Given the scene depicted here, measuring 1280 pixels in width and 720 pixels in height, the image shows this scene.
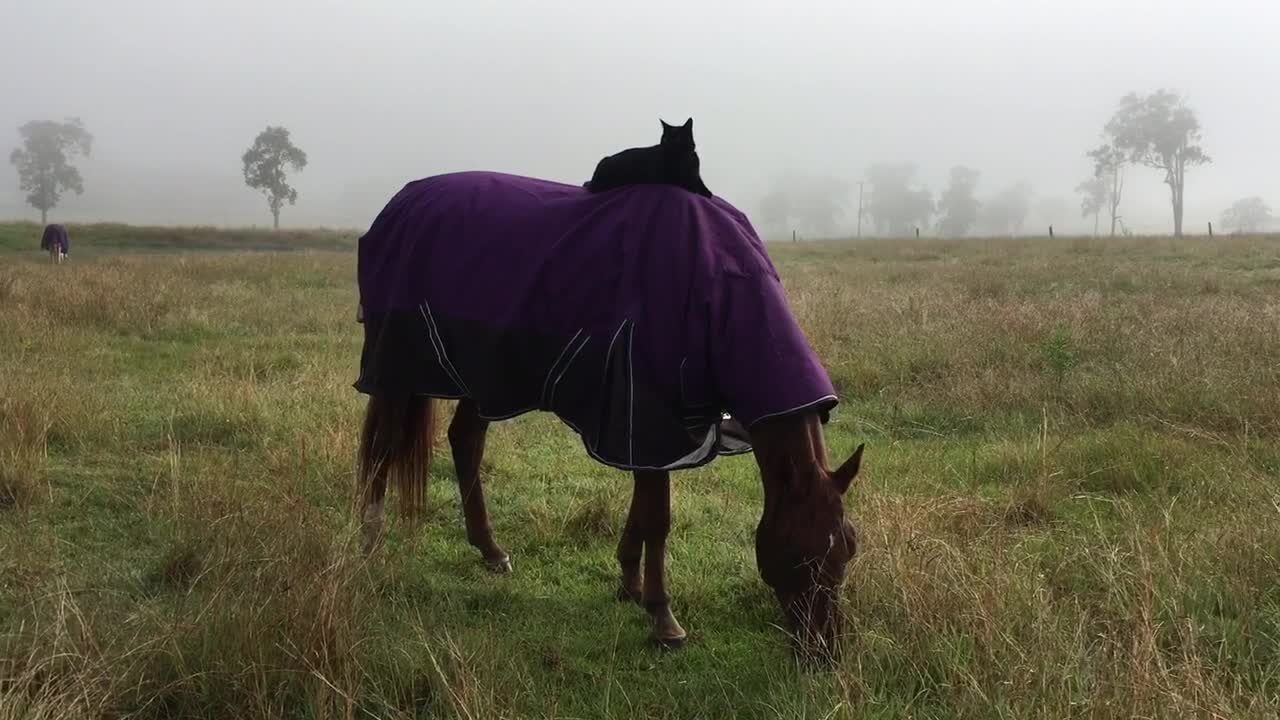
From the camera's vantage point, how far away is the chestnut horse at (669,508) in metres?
2.30

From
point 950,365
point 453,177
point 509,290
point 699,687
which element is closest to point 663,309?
point 509,290

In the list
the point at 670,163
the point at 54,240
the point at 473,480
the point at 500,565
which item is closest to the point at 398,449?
the point at 473,480

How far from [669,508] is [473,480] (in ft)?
4.16

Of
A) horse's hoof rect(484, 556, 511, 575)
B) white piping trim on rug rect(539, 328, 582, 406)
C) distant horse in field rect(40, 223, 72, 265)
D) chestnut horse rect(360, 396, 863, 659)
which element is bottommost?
horse's hoof rect(484, 556, 511, 575)

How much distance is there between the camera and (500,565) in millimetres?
3574

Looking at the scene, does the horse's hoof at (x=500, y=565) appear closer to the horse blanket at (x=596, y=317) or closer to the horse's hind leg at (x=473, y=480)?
the horse's hind leg at (x=473, y=480)

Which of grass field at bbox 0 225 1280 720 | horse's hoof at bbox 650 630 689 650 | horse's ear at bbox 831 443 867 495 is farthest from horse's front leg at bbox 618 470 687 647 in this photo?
horse's ear at bbox 831 443 867 495

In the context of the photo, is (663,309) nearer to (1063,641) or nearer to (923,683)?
(923,683)

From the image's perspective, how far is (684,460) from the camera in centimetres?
260

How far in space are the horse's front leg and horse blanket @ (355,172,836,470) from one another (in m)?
0.28

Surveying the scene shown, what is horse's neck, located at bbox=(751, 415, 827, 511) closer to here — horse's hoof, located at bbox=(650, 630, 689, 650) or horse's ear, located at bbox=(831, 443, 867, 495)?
horse's ear, located at bbox=(831, 443, 867, 495)

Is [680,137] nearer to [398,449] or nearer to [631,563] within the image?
[631,563]

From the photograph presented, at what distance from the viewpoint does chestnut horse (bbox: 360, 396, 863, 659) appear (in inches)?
90.4

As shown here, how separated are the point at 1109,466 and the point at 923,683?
2848 mm
